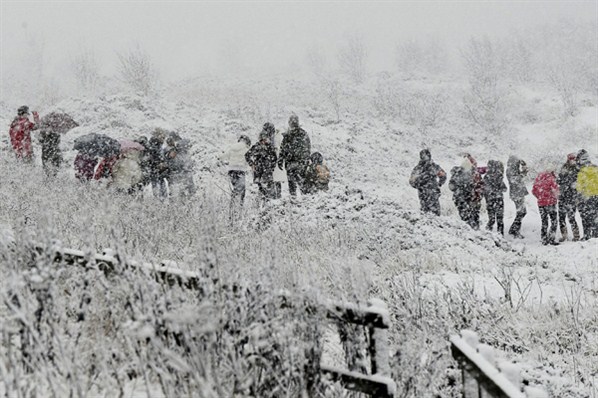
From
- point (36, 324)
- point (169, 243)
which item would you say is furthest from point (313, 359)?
point (169, 243)

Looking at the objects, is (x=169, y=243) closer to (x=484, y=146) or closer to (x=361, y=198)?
(x=361, y=198)

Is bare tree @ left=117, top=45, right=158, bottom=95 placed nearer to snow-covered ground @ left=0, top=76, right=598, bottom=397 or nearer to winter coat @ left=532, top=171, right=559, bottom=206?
snow-covered ground @ left=0, top=76, right=598, bottom=397

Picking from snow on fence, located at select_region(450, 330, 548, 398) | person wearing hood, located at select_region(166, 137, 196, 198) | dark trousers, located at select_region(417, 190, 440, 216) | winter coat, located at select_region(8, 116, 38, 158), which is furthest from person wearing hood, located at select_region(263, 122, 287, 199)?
snow on fence, located at select_region(450, 330, 548, 398)

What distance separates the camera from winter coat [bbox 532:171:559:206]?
32.6 ft

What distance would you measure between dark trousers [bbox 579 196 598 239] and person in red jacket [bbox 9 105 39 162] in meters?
10.9

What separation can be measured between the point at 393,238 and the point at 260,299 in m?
5.15

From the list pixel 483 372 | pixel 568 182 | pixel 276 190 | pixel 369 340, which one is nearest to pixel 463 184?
pixel 568 182

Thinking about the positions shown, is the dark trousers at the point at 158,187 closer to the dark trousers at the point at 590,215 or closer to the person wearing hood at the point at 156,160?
the person wearing hood at the point at 156,160

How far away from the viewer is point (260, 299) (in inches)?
120

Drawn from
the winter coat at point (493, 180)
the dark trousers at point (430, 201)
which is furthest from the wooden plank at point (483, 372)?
the winter coat at point (493, 180)

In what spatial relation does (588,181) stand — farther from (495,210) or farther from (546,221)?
(495,210)

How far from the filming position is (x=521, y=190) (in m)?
10.4

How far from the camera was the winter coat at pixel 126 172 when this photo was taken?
9234 mm

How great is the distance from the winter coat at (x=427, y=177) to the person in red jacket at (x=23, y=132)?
788 cm
